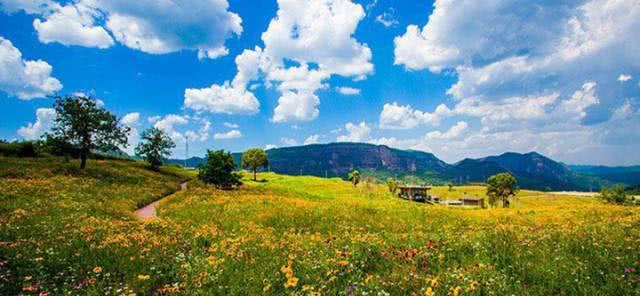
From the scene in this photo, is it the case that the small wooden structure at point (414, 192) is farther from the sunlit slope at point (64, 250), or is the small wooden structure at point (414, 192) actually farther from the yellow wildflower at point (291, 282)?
Answer: the yellow wildflower at point (291, 282)

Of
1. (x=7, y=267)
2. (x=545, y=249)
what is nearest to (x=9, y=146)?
(x=7, y=267)

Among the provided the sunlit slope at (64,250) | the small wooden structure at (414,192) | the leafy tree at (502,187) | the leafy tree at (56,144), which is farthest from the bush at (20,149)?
the leafy tree at (502,187)

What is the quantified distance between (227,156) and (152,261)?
133 feet

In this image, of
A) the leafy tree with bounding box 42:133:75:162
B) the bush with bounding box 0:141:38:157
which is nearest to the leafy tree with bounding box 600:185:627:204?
the leafy tree with bounding box 42:133:75:162

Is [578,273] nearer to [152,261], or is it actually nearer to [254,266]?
[254,266]

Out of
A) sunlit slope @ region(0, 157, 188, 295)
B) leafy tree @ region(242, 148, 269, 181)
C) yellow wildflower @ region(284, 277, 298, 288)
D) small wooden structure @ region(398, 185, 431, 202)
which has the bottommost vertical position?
small wooden structure @ region(398, 185, 431, 202)

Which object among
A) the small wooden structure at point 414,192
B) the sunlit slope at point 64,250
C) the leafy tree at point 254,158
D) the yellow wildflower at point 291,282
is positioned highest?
the leafy tree at point 254,158

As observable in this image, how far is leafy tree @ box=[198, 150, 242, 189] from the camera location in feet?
151

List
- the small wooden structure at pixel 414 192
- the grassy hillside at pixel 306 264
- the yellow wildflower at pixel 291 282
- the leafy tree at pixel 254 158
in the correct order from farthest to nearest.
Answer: the small wooden structure at pixel 414 192 < the leafy tree at pixel 254 158 < the grassy hillside at pixel 306 264 < the yellow wildflower at pixel 291 282

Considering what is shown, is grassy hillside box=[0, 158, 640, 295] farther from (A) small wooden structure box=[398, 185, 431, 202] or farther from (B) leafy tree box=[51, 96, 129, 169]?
(A) small wooden structure box=[398, 185, 431, 202]

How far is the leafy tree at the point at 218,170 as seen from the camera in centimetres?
4612

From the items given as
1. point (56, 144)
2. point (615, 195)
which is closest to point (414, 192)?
point (615, 195)

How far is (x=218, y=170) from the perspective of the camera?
4609 centimetres

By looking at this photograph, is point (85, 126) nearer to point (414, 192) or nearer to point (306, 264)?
point (306, 264)
